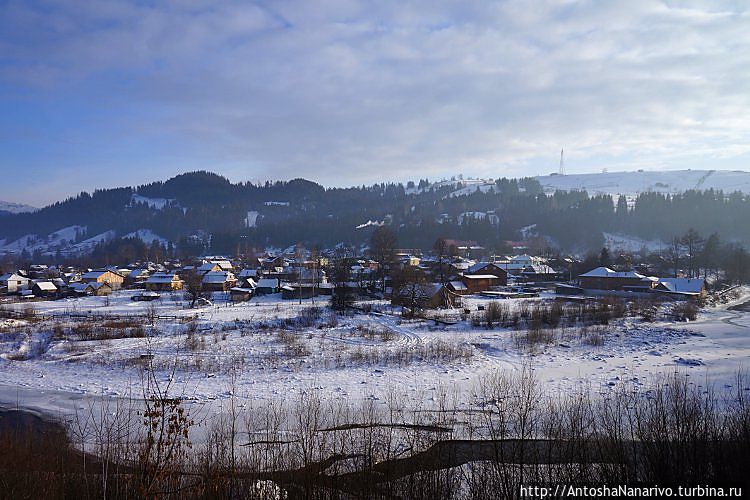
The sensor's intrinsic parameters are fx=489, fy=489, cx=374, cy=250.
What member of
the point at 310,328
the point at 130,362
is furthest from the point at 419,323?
the point at 130,362

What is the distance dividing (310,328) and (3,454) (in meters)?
19.7

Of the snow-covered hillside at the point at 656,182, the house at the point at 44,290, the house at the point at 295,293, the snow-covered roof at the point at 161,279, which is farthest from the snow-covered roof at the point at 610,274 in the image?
the snow-covered hillside at the point at 656,182

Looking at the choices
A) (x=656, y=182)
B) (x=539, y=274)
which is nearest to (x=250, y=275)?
(x=539, y=274)

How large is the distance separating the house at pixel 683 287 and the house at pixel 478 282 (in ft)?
48.9

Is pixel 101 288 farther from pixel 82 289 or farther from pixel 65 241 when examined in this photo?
pixel 65 241

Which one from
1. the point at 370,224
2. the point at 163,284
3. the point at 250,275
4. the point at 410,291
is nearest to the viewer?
the point at 410,291

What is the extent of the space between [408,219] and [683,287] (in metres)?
84.9

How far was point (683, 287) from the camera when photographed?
41.3 metres

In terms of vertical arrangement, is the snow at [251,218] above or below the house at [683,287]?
above

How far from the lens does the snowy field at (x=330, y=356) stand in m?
13.1

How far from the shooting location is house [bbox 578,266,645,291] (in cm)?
4453

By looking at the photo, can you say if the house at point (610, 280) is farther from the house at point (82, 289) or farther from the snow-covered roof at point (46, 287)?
the snow-covered roof at point (46, 287)

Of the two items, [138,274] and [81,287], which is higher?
[138,274]

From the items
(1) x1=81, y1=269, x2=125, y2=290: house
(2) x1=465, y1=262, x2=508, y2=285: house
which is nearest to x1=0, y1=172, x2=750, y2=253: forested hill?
(2) x1=465, y1=262, x2=508, y2=285: house
